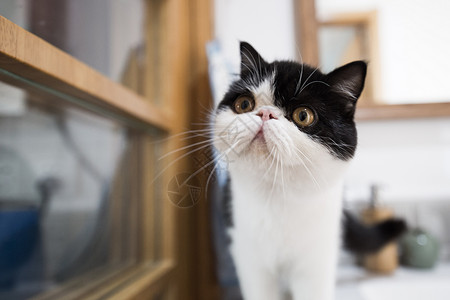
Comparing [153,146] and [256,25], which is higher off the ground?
[256,25]

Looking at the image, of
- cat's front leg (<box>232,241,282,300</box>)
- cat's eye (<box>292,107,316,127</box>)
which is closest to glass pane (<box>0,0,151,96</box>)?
cat's eye (<box>292,107,316,127</box>)

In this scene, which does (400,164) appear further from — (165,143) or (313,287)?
(165,143)

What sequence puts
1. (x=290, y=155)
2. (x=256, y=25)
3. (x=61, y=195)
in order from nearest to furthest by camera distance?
(x=290, y=155) < (x=256, y=25) < (x=61, y=195)

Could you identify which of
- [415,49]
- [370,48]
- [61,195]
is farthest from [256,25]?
[61,195]

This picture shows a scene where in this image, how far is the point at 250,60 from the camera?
0.39m

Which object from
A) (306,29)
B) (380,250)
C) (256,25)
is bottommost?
(380,250)

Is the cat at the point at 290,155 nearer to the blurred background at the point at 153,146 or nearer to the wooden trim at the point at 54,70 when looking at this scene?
the blurred background at the point at 153,146

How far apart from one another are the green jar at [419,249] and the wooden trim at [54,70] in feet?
2.96

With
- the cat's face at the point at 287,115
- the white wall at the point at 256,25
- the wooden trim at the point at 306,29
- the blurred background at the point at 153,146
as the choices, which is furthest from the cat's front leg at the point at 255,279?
the wooden trim at the point at 306,29

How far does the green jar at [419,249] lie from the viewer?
0.82 metres

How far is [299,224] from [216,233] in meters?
0.36

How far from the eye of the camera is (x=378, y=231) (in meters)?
0.93

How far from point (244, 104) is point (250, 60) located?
0.21 ft

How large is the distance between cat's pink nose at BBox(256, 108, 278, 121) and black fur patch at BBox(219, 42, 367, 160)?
0.09 ft
